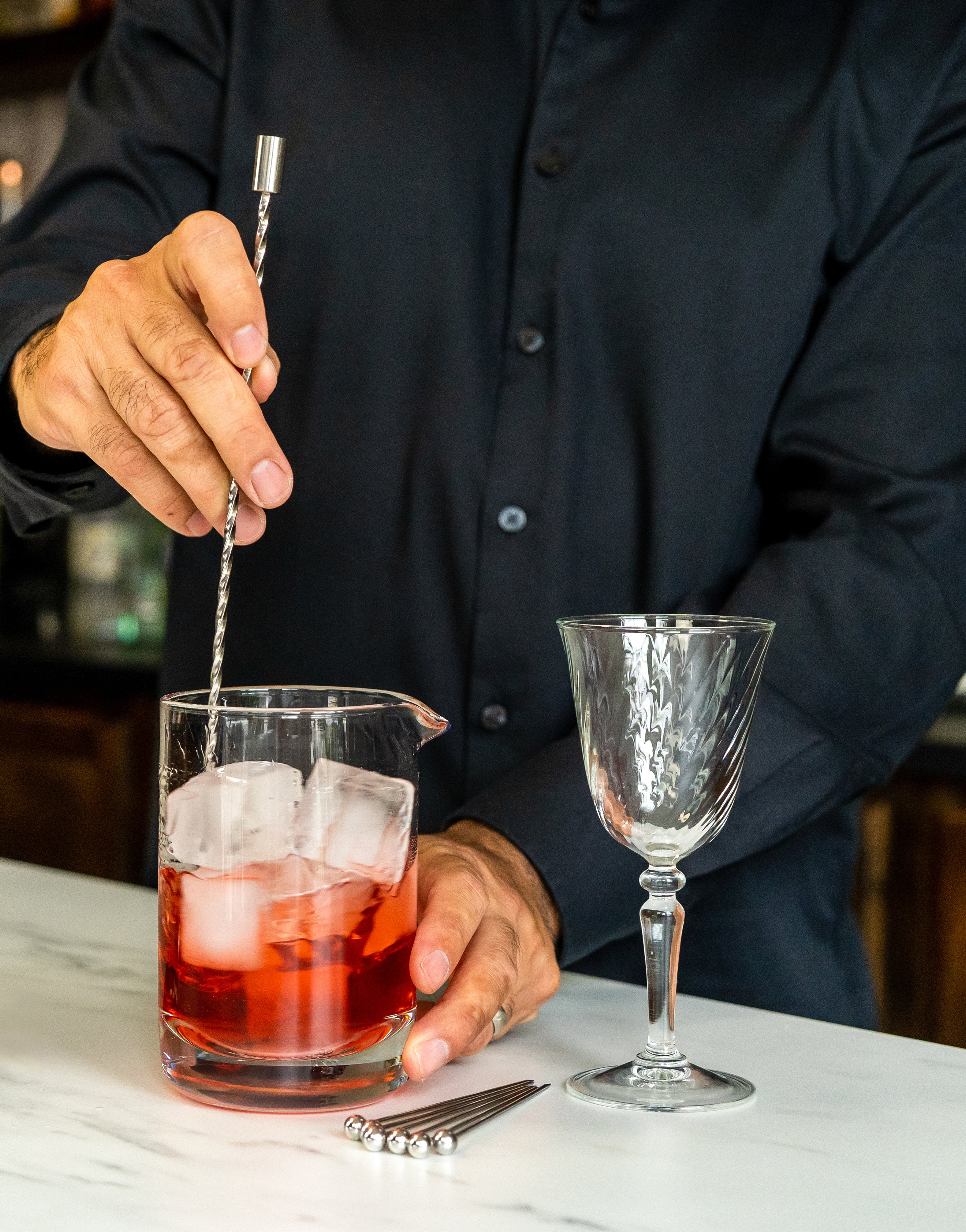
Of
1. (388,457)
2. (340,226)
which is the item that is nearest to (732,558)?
(388,457)

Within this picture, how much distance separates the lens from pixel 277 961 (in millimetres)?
622

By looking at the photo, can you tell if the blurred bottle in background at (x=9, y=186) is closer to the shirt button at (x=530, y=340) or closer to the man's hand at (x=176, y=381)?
the shirt button at (x=530, y=340)

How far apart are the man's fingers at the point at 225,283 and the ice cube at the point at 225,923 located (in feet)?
0.89

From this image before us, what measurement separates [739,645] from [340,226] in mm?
684

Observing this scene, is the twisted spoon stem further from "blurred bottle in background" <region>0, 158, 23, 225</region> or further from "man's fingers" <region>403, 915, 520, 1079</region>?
"blurred bottle in background" <region>0, 158, 23, 225</region>

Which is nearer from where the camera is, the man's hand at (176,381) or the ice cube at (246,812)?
the ice cube at (246,812)

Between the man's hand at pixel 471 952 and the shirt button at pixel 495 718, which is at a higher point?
the shirt button at pixel 495 718

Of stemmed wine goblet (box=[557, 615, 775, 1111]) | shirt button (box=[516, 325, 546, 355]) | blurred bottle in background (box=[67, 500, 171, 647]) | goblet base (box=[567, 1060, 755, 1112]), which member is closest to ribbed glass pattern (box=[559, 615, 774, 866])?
stemmed wine goblet (box=[557, 615, 775, 1111])


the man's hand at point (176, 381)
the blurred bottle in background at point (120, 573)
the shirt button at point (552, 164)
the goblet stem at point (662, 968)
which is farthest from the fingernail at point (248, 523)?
the blurred bottle in background at point (120, 573)

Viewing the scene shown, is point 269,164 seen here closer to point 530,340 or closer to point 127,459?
point 127,459

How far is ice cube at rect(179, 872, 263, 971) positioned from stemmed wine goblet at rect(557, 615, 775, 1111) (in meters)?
0.18

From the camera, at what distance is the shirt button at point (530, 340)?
116cm

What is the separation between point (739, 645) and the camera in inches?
26.6

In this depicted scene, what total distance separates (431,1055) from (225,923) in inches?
4.6
